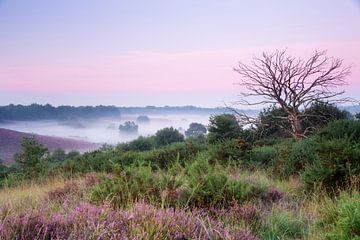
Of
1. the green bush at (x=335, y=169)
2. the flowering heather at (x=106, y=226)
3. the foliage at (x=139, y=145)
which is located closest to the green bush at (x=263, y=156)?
the green bush at (x=335, y=169)

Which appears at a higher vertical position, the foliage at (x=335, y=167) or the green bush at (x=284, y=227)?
the foliage at (x=335, y=167)

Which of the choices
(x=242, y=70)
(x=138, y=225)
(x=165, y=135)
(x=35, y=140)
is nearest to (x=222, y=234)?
(x=138, y=225)

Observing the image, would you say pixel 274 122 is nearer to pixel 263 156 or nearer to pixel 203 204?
pixel 263 156

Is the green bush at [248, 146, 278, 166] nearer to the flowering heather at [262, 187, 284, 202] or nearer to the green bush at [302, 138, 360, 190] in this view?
the green bush at [302, 138, 360, 190]

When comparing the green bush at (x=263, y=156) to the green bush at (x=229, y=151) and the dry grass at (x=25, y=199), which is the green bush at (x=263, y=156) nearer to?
the green bush at (x=229, y=151)

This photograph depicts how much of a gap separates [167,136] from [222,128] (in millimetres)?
14970

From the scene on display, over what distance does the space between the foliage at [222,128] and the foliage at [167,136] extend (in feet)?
42.7

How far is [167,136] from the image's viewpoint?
39.3 meters

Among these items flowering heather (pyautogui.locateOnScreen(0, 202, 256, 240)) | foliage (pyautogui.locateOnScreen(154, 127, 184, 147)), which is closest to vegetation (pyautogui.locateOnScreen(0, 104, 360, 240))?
flowering heather (pyautogui.locateOnScreen(0, 202, 256, 240))

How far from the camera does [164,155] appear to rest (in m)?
18.2

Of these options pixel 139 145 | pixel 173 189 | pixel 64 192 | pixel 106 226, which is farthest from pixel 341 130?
pixel 139 145

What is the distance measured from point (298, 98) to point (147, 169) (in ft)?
52.4

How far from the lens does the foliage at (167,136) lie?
125ft

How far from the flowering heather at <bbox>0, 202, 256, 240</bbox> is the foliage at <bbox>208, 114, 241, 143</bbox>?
63.1 feet
